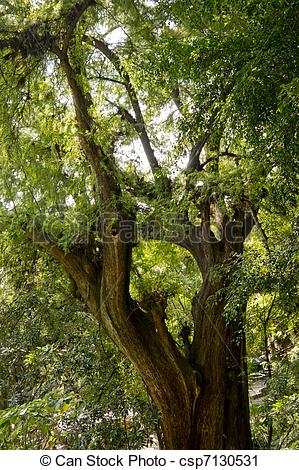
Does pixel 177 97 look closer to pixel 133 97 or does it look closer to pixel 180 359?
pixel 133 97

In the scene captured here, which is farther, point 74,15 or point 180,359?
point 180,359

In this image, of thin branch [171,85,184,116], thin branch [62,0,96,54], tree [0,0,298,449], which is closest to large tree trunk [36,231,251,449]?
tree [0,0,298,449]

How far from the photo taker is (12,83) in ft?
11.3

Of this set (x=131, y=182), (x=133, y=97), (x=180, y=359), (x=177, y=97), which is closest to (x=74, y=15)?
(x=133, y=97)

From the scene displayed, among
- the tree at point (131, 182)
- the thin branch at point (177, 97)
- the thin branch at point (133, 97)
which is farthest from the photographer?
the thin branch at point (177, 97)

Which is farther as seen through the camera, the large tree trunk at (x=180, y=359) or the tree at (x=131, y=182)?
the large tree trunk at (x=180, y=359)

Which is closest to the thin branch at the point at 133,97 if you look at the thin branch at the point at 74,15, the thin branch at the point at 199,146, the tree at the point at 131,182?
the tree at the point at 131,182

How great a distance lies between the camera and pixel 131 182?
4.26 meters

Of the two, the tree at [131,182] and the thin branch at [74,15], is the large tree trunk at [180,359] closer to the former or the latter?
the tree at [131,182]

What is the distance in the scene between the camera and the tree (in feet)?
10.4

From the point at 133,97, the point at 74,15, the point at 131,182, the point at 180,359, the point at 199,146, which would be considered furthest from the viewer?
the point at 131,182

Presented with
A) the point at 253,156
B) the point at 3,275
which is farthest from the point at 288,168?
the point at 3,275

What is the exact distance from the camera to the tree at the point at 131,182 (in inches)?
124
